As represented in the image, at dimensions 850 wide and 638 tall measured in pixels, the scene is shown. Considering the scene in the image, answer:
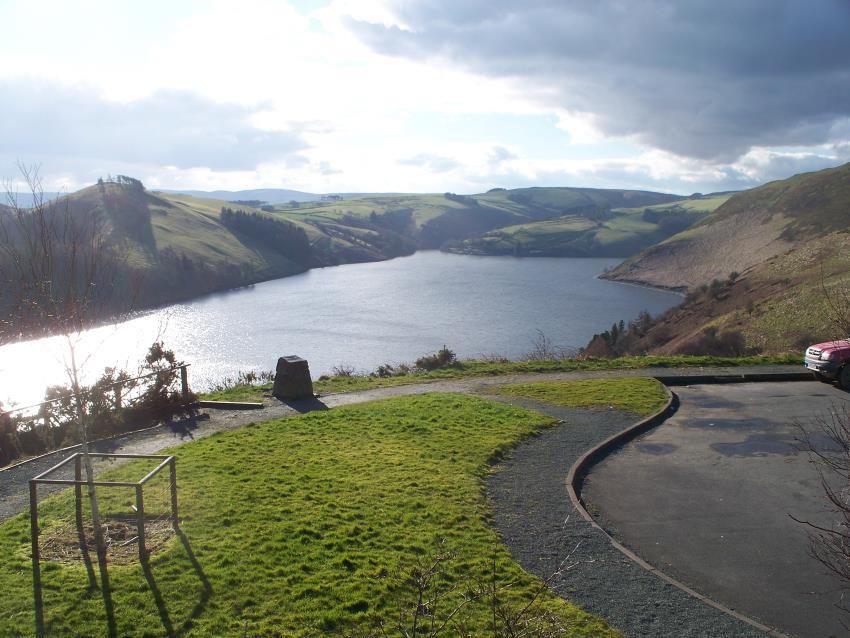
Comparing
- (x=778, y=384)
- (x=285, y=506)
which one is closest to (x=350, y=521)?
(x=285, y=506)

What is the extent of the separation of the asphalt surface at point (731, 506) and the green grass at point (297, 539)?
222cm

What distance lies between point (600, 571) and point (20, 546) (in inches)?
295

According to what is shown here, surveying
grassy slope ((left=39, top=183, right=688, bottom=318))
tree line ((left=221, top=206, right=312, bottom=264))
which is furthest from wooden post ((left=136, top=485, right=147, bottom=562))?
tree line ((left=221, top=206, right=312, bottom=264))

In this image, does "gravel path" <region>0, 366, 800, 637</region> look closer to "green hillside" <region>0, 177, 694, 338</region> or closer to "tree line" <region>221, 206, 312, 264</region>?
"green hillside" <region>0, 177, 694, 338</region>

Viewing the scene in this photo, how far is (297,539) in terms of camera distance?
30.5 ft

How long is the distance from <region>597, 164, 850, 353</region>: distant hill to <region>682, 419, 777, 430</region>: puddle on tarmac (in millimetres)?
2938

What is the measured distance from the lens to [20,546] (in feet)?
29.5

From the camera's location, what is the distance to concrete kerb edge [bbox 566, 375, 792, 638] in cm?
815

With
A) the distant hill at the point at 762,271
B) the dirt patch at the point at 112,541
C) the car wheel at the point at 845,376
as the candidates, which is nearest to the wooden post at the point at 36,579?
the dirt patch at the point at 112,541

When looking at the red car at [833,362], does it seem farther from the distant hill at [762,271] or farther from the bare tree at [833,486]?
the bare tree at [833,486]

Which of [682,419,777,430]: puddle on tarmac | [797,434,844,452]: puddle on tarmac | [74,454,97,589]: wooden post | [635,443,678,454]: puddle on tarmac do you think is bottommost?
[682,419,777,430]: puddle on tarmac

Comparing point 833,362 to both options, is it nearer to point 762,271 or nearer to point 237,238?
point 762,271

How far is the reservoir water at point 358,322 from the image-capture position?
52812 mm

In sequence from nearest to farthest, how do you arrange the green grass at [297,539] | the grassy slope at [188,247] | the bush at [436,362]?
the green grass at [297,539]
the bush at [436,362]
the grassy slope at [188,247]
